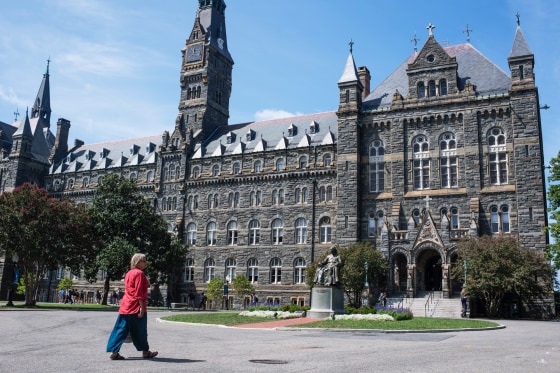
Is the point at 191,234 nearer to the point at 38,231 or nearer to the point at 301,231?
the point at 301,231

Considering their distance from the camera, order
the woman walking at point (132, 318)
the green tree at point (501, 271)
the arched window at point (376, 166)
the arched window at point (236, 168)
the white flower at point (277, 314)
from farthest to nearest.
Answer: the arched window at point (236, 168), the arched window at point (376, 166), the green tree at point (501, 271), the white flower at point (277, 314), the woman walking at point (132, 318)

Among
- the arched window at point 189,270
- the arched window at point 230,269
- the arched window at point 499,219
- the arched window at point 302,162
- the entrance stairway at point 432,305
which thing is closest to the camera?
the entrance stairway at point 432,305

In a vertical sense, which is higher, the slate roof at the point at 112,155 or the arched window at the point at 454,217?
the slate roof at the point at 112,155

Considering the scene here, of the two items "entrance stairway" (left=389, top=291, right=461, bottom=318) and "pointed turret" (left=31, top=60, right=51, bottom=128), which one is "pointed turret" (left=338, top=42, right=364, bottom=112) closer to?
"entrance stairway" (left=389, top=291, right=461, bottom=318)

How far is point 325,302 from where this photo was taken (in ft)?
98.0

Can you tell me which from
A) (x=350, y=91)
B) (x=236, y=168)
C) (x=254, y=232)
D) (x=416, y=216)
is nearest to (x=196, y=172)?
(x=236, y=168)

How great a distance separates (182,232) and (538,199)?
36.7 metres

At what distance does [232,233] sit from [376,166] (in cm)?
1788

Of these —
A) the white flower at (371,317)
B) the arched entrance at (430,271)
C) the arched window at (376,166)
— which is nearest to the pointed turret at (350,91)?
the arched window at (376,166)

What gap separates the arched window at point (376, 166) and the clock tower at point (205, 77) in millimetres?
23830

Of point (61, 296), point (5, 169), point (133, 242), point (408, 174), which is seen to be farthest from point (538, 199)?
point (5, 169)

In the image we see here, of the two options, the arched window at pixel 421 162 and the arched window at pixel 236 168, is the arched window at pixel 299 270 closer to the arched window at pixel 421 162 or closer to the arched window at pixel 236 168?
the arched window at pixel 236 168

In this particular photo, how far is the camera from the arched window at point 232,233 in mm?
59031

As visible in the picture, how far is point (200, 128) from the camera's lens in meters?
66.6
